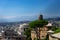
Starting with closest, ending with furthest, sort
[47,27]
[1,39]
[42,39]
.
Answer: [1,39] → [42,39] → [47,27]

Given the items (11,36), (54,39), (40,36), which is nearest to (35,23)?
(40,36)

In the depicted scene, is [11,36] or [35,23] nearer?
[11,36]

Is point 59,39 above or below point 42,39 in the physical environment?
above

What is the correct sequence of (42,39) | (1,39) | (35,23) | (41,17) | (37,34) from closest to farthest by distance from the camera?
(1,39) → (42,39) → (37,34) → (35,23) → (41,17)

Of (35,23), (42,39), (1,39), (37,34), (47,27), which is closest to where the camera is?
(1,39)

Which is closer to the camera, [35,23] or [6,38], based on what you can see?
[6,38]

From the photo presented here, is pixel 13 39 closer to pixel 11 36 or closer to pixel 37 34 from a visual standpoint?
pixel 11 36

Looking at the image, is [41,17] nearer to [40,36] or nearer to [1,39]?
[40,36]

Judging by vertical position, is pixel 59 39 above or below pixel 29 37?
above

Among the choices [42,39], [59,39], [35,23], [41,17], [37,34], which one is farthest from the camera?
[41,17]

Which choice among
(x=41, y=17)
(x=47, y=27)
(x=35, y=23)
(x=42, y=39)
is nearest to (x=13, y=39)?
(x=42, y=39)
